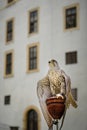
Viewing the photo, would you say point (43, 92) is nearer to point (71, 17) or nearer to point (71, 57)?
point (71, 57)

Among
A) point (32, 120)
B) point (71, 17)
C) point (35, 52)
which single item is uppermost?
point (71, 17)

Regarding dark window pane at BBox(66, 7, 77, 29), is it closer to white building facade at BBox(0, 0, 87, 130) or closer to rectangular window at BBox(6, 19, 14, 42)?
white building facade at BBox(0, 0, 87, 130)

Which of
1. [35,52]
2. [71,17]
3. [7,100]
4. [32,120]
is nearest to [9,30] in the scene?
[35,52]

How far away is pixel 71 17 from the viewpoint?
46.3 ft

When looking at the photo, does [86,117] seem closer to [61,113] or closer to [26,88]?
[26,88]

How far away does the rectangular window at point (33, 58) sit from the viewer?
14.8 meters

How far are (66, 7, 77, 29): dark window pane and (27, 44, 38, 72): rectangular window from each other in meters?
1.62

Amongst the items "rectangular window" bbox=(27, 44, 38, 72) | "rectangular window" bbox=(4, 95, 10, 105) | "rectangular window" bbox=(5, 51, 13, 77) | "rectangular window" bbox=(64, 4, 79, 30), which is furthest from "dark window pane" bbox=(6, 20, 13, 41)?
"rectangular window" bbox=(64, 4, 79, 30)

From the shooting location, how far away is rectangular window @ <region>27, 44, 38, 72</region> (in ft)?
48.7

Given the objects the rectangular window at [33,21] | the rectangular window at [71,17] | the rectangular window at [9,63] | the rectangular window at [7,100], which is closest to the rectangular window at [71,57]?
the rectangular window at [71,17]

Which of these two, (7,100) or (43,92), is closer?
(43,92)

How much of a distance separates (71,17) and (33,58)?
2161 millimetres

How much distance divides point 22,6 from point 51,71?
600 centimetres

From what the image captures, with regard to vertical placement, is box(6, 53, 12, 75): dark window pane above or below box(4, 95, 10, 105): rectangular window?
above
